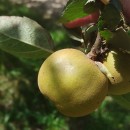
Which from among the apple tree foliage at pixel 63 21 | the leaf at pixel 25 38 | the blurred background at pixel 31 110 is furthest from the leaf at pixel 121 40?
the blurred background at pixel 31 110

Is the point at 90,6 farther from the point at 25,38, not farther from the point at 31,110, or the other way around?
the point at 31,110

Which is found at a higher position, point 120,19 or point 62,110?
point 120,19


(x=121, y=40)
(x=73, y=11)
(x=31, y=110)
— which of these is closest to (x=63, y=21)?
(x=73, y=11)

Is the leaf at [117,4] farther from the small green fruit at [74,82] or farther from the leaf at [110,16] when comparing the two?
the small green fruit at [74,82]

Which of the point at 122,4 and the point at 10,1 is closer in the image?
the point at 122,4

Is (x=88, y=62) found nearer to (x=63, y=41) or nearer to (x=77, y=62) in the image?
(x=77, y=62)

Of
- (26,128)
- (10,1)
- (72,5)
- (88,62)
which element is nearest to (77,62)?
(88,62)

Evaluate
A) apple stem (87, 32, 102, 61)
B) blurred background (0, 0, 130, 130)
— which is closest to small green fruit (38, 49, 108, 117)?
apple stem (87, 32, 102, 61)

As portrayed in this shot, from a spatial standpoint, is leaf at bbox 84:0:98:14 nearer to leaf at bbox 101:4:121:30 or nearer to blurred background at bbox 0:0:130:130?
leaf at bbox 101:4:121:30
